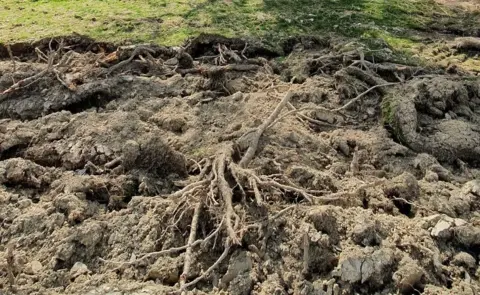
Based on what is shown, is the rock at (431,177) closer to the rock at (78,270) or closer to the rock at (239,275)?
the rock at (239,275)

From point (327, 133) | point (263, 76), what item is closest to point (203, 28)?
point (263, 76)

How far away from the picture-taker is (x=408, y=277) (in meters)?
2.54

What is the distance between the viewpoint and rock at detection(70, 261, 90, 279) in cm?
269

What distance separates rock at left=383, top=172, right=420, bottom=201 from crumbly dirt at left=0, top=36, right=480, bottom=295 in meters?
0.01

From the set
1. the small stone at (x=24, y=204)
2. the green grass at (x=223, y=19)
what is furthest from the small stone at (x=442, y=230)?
the green grass at (x=223, y=19)

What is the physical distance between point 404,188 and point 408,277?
2.41 feet

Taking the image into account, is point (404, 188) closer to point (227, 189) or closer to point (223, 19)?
point (227, 189)

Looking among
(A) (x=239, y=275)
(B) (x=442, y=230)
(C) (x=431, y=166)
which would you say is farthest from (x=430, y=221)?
(A) (x=239, y=275)

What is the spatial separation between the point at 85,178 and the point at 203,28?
3.00m

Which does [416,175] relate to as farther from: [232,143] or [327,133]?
[232,143]

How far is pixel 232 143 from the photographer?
3.36 meters

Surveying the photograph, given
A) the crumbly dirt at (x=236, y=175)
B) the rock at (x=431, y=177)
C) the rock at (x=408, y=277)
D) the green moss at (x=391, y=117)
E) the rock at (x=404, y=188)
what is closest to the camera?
the rock at (x=408, y=277)

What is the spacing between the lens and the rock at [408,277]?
8.31ft

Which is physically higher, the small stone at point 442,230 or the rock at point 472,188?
the small stone at point 442,230
